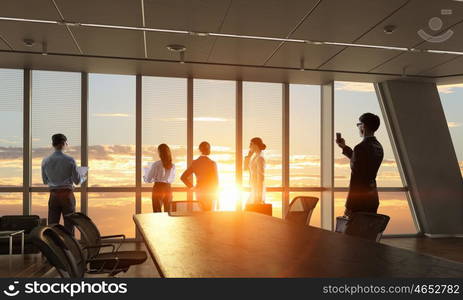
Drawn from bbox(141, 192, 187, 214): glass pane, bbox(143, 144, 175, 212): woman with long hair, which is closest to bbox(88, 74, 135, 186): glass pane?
bbox(141, 192, 187, 214): glass pane

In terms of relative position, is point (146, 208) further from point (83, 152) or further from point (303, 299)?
point (303, 299)

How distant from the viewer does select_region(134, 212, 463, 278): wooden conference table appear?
1.59 metres

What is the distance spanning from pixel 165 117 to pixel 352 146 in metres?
3.77

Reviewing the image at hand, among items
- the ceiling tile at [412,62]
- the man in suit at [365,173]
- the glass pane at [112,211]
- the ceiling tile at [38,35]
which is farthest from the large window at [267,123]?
the man in suit at [365,173]

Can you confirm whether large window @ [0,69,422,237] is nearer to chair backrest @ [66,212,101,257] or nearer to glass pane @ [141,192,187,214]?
glass pane @ [141,192,187,214]

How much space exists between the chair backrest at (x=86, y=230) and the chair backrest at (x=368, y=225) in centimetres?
206

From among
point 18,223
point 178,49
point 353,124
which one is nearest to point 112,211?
point 18,223

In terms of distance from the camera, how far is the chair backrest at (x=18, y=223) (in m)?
6.03

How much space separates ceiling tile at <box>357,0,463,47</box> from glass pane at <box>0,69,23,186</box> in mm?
5754

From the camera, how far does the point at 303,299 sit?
1333mm

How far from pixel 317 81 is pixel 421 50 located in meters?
2.38

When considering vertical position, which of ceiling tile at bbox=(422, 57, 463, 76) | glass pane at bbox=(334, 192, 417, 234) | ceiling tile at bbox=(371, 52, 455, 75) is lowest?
glass pane at bbox=(334, 192, 417, 234)

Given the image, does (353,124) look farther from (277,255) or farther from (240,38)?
(277,255)

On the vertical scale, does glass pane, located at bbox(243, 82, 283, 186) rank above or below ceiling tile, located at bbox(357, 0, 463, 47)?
below
